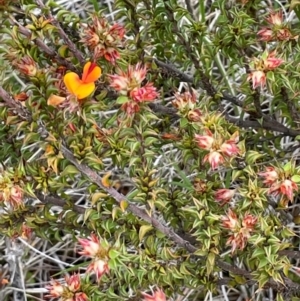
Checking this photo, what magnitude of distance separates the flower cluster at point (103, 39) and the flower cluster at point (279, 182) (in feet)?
1.23

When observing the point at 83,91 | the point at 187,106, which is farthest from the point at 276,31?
the point at 83,91

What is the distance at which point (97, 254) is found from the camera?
3.54 feet

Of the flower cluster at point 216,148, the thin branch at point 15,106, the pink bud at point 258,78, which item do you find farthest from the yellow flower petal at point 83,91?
the pink bud at point 258,78

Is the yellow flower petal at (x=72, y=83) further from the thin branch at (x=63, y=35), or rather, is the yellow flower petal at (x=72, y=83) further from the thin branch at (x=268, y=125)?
the thin branch at (x=268, y=125)

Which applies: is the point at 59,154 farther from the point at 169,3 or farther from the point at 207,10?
the point at 207,10

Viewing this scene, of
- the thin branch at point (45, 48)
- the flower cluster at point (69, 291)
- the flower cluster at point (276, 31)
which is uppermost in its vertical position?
the thin branch at point (45, 48)

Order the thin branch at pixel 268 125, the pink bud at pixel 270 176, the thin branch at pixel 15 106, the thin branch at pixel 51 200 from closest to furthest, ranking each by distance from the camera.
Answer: the thin branch at pixel 15 106 < the pink bud at pixel 270 176 < the thin branch at pixel 51 200 < the thin branch at pixel 268 125

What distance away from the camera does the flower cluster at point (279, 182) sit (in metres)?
1.12

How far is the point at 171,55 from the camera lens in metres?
1.54

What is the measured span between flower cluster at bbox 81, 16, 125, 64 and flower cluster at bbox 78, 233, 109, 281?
0.36 m

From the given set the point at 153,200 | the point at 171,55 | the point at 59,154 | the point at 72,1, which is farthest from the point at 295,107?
the point at 72,1

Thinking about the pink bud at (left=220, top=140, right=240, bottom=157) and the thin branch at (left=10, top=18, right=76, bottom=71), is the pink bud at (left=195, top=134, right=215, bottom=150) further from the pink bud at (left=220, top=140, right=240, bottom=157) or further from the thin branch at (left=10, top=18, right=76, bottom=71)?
the thin branch at (left=10, top=18, right=76, bottom=71)

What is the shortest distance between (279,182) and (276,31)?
1.11 ft

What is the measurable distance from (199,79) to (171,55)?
10 centimetres
